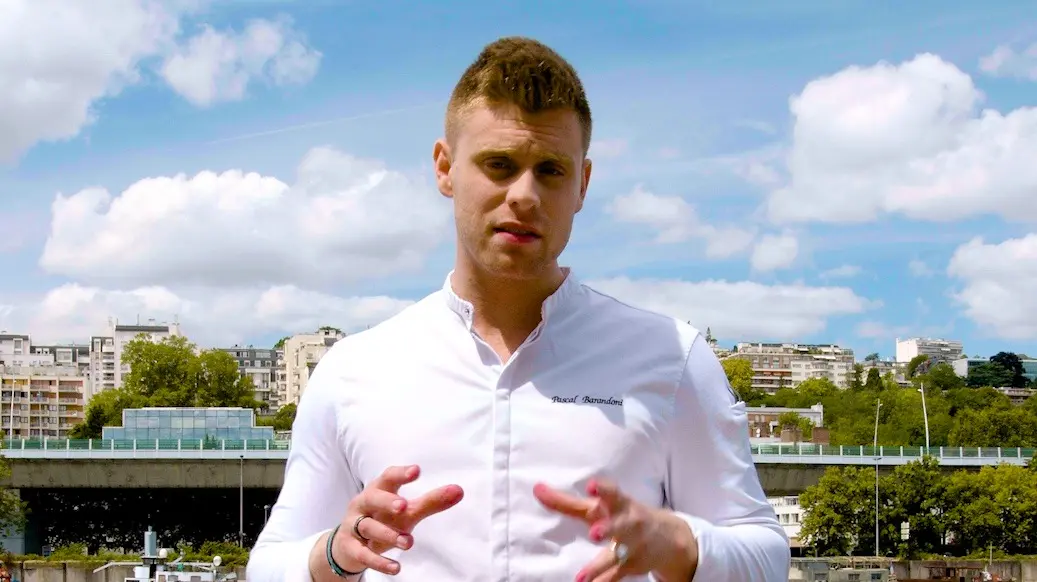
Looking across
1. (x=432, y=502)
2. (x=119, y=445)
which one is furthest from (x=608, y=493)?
(x=119, y=445)

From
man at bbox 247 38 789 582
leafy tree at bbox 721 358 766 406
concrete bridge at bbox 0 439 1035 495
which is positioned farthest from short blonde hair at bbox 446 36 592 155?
leafy tree at bbox 721 358 766 406

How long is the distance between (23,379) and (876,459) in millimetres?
140308

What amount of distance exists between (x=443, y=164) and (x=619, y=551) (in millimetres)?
1342

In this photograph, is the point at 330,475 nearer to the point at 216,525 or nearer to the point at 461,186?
the point at 461,186

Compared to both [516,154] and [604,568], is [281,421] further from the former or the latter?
[604,568]

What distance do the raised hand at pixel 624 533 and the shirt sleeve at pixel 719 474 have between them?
252 millimetres

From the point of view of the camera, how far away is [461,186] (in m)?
3.78

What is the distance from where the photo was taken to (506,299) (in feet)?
12.8

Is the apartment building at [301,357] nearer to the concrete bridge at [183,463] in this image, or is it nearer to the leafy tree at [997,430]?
the leafy tree at [997,430]

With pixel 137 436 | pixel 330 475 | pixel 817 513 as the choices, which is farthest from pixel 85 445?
pixel 330 475

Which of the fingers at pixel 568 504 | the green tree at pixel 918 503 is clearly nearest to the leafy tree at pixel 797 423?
the green tree at pixel 918 503

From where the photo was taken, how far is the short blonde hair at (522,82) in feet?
12.1

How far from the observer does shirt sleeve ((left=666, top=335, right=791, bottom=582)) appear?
12.1ft

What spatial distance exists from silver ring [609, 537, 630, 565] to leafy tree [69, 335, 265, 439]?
98.8 metres
